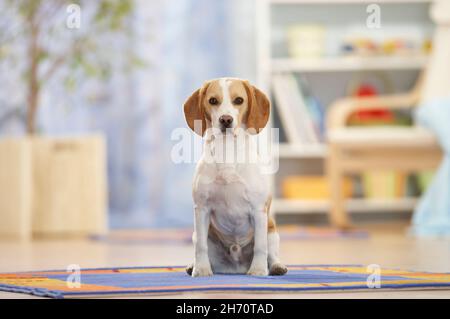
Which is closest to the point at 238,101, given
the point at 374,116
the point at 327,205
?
the point at 327,205

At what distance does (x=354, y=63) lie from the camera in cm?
467

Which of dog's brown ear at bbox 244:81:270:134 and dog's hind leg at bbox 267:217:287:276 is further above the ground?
dog's brown ear at bbox 244:81:270:134

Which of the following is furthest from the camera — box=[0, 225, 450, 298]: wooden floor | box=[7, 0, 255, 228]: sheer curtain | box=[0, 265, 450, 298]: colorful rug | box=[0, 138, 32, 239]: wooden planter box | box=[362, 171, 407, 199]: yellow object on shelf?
box=[7, 0, 255, 228]: sheer curtain

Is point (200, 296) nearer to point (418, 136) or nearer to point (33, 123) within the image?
point (418, 136)

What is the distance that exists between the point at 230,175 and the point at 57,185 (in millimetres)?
2561

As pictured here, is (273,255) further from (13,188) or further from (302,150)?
(302,150)

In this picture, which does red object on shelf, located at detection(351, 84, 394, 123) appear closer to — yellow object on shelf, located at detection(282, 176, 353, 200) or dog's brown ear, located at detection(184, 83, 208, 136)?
yellow object on shelf, located at detection(282, 176, 353, 200)

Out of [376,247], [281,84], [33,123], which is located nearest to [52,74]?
[33,123]

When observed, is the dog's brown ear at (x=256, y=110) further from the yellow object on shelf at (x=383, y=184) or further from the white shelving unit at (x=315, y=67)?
the yellow object on shelf at (x=383, y=184)

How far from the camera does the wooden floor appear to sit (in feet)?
7.03

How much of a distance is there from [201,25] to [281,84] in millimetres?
585

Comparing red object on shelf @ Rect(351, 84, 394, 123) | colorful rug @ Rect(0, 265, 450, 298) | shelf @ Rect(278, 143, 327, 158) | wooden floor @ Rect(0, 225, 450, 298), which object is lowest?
wooden floor @ Rect(0, 225, 450, 298)

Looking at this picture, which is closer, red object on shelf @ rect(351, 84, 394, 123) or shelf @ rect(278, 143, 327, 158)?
shelf @ rect(278, 143, 327, 158)

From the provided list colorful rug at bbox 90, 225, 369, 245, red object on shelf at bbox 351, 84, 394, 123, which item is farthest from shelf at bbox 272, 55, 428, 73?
colorful rug at bbox 90, 225, 369, 245
